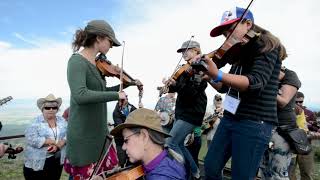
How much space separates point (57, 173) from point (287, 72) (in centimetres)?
369

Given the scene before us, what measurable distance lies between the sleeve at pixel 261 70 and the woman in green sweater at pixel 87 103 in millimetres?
1211

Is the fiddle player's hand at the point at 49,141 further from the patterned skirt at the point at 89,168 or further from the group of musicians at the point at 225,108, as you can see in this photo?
the group of musicians at the point at 225,108

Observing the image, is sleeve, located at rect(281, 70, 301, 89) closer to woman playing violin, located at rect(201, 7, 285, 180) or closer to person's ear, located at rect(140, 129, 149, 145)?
woman playing violin, located at rect(201, 7, 285, 180)

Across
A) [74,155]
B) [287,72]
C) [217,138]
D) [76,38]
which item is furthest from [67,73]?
[287,72]

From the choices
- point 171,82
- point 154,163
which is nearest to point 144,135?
point 154,163

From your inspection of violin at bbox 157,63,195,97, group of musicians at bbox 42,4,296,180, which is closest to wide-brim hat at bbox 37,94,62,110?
violin at bbox 157,63,195,97

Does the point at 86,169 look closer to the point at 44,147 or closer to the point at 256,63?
the point at 256,63

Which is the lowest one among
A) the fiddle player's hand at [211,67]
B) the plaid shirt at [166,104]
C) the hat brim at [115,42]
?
the plaid shirt at [166,104]

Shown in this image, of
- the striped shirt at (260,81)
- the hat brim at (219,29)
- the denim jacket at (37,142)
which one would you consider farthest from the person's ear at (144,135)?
the denim jacket at (37,142)

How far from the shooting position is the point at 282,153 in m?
4.35

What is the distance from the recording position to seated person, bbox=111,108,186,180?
2.86 m

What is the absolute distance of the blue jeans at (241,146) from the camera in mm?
3336

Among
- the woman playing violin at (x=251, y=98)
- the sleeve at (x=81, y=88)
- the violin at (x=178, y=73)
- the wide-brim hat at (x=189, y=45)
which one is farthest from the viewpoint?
the wide-brim hat at (x=189, y=45)

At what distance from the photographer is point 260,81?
3.13 m
